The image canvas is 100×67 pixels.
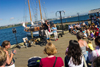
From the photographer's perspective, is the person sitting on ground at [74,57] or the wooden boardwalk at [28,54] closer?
the person sitting on ground at [74,57]

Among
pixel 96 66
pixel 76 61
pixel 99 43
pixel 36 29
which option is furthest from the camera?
pixel 36 29

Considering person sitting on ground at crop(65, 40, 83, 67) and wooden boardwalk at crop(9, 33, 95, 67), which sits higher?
person sitting on ground at crop(65, 40, 83, 67)

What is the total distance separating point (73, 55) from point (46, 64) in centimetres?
76

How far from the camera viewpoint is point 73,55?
2.41m

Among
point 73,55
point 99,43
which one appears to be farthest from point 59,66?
point 99,43

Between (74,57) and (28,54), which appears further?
(28,54)

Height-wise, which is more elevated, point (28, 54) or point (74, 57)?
point (74, 57)

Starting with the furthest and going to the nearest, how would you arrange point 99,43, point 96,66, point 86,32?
point 86,32 < point 99,43 < point 96,66

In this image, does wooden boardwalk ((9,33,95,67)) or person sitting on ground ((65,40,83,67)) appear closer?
person sitting on ground ((65,40,83,67))

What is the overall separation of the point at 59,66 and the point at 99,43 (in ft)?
5.12

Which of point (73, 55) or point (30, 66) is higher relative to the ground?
point (73, 55)

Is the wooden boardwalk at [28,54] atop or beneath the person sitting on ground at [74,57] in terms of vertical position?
beneath

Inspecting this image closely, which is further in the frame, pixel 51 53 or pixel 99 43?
pixel 99 43

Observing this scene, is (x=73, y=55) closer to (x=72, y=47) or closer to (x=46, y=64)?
(x=72, y=47)
